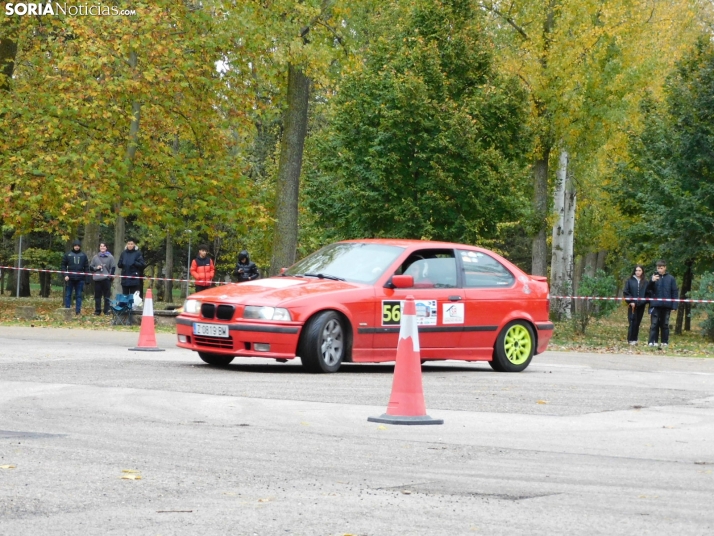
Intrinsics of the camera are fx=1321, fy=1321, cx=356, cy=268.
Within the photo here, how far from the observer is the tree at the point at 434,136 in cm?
2884

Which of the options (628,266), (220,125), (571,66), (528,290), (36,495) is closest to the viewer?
(36,495)

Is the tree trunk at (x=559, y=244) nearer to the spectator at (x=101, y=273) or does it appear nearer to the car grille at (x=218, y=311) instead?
the spectator at (x=101, y=273)

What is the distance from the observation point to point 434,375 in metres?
15.7

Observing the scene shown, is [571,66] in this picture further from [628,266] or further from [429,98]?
[628,266]

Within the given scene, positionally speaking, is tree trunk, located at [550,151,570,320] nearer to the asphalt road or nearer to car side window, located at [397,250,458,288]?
car side window, located at [397,250,458,288]

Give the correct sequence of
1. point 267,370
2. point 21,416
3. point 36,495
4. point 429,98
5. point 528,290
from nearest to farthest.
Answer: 1. point 36,495
2. point 21,416
3. point 267,370
4. point 528,290
5. point 429,98

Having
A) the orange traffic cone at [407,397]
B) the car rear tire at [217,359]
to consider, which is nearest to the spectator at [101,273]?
the car rear tire at [217,359]

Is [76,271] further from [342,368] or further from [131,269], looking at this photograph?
[342,368]

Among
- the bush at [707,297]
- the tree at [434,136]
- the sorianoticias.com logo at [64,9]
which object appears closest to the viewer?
the tree at [434,136]

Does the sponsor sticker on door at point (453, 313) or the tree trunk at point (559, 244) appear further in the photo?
the tree trunk at point (559, 244)

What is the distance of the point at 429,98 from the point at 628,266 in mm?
22295

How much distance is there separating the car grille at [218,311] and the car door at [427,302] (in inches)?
68.2

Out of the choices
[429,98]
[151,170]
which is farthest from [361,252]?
[151,170]

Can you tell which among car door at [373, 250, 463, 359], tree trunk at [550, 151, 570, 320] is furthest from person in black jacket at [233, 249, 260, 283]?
→ tree trunk at [550, 151, 570, 320]
